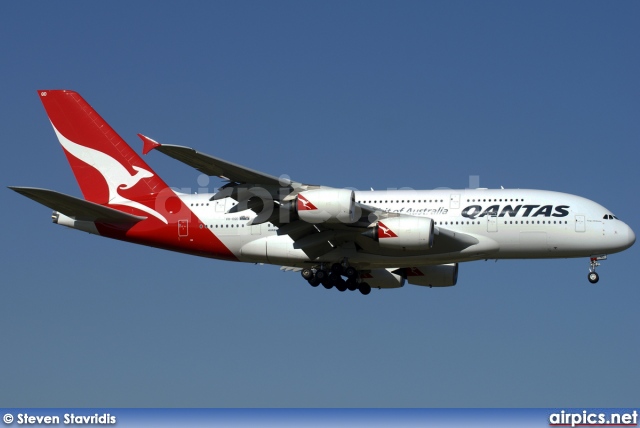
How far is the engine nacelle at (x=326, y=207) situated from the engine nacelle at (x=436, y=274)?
851cm

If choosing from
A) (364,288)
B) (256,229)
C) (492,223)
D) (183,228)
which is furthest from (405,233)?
(183,228)

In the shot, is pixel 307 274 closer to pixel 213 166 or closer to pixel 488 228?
pixel 488 228

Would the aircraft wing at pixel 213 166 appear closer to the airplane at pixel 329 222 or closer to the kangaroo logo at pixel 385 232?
the airplane at pixel 329 222

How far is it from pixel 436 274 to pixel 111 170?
15.4 m

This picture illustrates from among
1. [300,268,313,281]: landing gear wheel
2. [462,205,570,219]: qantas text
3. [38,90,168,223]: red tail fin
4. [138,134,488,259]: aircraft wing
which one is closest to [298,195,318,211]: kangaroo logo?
[138,134,488,259]: aircraft wing

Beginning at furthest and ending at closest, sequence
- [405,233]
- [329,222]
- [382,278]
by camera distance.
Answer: [382,278] → [405,233] → [329,222]

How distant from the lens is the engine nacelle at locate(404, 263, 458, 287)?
170ft

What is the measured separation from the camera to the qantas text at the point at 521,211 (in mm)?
46625

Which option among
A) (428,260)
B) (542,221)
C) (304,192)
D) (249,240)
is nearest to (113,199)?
(249,240)

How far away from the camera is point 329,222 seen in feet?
147

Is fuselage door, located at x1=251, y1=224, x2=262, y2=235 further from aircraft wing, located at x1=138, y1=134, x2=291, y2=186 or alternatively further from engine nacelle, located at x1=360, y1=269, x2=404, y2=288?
engine nacelle, located at x1=360, y1=269, x2=404, y2=288

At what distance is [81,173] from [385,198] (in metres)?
14.1

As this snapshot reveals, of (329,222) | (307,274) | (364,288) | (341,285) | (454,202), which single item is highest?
(454,202)

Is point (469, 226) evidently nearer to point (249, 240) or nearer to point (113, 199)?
point (249, 240)
